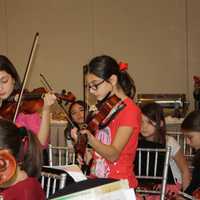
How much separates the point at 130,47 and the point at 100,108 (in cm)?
Result: 285

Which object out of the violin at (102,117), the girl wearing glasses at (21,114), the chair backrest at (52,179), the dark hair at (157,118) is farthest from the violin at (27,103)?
the chair backrest at (52,179)

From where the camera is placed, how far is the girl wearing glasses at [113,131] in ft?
6.45

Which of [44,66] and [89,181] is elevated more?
[44,66]

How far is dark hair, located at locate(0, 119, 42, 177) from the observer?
4.54ft

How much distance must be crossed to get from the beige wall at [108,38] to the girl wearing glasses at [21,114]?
105 inches

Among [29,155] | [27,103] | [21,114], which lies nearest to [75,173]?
[29,155]

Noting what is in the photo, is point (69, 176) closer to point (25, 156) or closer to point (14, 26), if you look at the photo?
point (25, 156)

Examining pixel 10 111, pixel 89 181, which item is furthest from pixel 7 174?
pixel 10 111

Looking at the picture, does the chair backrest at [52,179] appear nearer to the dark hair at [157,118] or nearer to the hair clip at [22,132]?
the hair clip at [22,132]

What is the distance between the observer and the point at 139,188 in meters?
2.34

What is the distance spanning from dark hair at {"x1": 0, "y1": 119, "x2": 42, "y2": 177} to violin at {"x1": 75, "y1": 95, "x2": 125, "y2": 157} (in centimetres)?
61

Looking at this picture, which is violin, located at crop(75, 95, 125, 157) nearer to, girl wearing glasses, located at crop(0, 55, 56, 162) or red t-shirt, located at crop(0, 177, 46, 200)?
girl wearing glasses, located at crop(0, 55, 56, 162)

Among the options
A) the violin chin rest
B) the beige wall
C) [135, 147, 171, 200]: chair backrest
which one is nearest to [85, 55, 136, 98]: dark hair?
[135, 147, 171, 200]: chair backrest

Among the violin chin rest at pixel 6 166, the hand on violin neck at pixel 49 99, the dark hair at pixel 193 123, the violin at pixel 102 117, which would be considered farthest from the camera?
the dark hair at pixel 193 123
